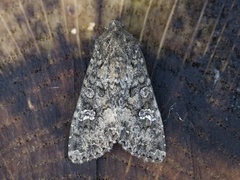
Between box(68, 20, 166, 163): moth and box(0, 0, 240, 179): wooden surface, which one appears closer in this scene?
box(0, 0, 240, 179): wooden surface

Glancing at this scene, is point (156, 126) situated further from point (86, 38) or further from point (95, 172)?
point (86, 38)

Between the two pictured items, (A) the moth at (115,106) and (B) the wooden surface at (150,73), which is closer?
(B) the wooden surface at (150,73)

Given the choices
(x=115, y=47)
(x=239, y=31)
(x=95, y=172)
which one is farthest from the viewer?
(x=115, y=47)

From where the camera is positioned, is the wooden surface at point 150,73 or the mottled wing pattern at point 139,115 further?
the mottled wing pattern at point 139,115

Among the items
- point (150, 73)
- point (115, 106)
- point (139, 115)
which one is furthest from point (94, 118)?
point (150, 73)

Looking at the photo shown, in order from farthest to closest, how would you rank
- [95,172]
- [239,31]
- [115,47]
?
[115,47] < [95,172] < [239,31]

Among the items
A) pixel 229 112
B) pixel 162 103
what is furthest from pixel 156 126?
pixel 229 112
